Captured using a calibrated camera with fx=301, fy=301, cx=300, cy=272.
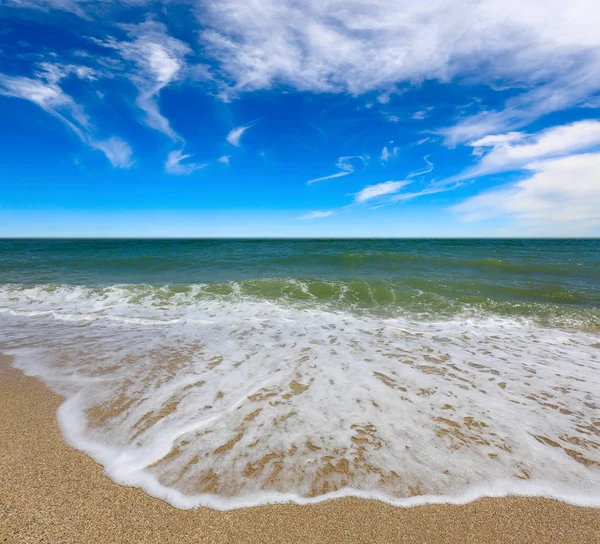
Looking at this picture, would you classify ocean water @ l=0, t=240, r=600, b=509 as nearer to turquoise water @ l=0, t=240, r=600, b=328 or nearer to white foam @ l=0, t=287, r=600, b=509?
white foam @ l=0, t=287, r=600, b=509

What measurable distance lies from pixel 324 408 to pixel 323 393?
38 centimetres

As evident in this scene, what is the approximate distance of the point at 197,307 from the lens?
30.6 feet

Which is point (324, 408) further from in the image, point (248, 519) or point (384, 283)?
point (384, 283)

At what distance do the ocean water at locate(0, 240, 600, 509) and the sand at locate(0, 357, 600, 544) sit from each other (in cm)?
12

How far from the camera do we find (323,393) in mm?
4191

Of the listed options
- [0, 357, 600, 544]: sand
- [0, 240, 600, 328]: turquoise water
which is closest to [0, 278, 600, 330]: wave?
[0, 240, 600, 328]: turquoise water

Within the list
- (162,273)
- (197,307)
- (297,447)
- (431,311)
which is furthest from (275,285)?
(297,447)

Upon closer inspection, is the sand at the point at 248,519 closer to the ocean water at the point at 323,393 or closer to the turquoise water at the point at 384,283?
the ocean water at the point at 323,393

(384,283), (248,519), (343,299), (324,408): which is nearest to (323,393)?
(324,408)

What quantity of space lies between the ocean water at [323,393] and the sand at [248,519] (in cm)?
12

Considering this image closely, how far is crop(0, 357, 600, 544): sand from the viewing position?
82.4 inches

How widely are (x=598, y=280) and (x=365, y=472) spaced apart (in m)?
17.3

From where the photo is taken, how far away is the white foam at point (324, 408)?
2.63 metres

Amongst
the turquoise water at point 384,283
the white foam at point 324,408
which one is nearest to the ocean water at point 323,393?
the white foam at point 324,408
